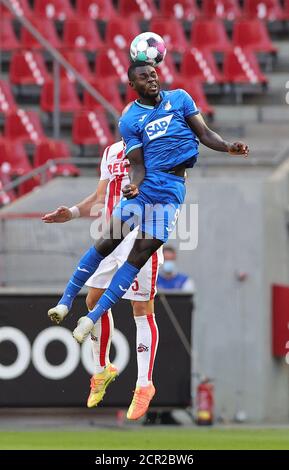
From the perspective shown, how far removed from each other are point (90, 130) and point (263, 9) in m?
4.75

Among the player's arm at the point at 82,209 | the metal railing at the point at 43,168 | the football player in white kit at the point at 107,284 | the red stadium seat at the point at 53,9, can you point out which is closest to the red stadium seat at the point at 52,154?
the metal railing at the point at 43,168

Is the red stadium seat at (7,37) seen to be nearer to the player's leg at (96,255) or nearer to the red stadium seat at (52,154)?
the red stadium seat at (52,154)

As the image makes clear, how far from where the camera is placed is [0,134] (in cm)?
1900

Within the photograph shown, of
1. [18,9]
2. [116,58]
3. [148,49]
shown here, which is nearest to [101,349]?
[148,49]

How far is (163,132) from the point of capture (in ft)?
33.3

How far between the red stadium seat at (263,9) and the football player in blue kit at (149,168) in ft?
39.3

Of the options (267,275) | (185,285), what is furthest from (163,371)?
(267,275)

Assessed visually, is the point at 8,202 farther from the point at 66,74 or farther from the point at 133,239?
the point at 133,239

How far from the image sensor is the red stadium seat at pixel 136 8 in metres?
22.2

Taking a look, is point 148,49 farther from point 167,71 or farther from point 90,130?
point 167,71

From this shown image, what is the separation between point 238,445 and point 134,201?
A: 306cm

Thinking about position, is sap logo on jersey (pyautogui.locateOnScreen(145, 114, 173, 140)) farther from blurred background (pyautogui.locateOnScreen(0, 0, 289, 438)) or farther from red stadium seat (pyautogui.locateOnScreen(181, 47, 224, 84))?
red stadium seat (pyautogui.locateOnScreen(181, 47, 224, 84))

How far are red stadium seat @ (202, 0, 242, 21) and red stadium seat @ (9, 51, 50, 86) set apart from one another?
357cm

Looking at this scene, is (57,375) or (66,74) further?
(66,74)
